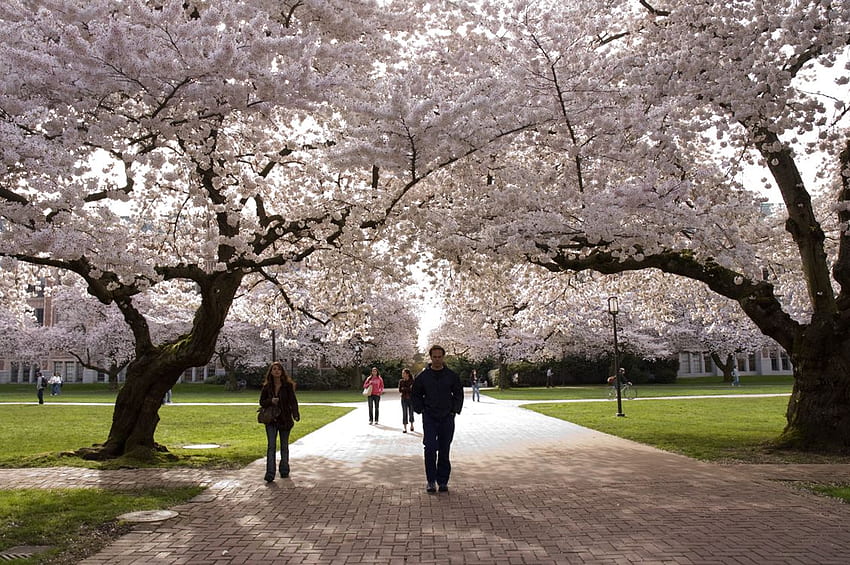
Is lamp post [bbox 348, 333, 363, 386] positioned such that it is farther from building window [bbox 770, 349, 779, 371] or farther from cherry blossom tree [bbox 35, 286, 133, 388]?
building window [bbox 770, 349, 779, 371]

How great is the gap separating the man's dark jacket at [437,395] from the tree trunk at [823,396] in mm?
6488

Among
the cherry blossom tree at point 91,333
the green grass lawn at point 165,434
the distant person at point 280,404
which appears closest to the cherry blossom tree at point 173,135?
the green grass lawn at point 165,434

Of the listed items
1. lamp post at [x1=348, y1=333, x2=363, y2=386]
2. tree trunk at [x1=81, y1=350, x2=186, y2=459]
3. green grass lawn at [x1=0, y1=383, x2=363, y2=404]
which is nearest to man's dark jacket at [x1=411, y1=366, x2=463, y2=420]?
tree trunk at [x1=81, y1=350, x2=186, y2=459]

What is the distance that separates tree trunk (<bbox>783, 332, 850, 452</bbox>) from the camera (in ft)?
36.1

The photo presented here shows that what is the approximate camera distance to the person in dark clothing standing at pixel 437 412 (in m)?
8.02

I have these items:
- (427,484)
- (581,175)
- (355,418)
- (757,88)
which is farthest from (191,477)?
(355,418)

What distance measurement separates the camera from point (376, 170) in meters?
11.5

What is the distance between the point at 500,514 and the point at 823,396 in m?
7.29

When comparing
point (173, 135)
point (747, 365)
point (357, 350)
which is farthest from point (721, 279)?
point (747, 365)

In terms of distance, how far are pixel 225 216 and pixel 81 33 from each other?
12.0 feet

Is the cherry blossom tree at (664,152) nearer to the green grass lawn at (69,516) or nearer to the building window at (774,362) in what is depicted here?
the green grass lawn at (69,516)

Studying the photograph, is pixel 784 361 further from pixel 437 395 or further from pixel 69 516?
pixel 69 516

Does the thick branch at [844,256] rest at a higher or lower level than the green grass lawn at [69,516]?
higher

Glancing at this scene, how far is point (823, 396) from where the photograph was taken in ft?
36.7
